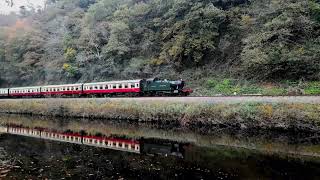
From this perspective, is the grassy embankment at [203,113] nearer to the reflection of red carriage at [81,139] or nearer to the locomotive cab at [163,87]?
the locomotive cab at [163,87]

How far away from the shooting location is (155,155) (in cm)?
1448

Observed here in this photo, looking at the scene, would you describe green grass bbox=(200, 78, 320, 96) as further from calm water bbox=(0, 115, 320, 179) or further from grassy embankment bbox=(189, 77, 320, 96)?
calm water bbox=(0, 115, 320, 179)

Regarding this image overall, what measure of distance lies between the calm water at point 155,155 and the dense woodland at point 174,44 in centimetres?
1009

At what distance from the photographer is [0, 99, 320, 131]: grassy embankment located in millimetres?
17109

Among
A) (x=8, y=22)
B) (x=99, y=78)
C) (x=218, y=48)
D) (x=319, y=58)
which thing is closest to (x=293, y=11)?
(x=319, y=58)

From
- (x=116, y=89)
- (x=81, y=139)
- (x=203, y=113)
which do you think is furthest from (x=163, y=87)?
(x=81, y=139)

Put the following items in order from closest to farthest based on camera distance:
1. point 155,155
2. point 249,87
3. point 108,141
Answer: point 155,155 < point 108,141 < point 249,87

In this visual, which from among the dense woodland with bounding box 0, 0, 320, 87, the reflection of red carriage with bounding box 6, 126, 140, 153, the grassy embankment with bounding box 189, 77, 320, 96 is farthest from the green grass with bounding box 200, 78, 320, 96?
the reflection of red carriage with bounding box 6, 126, 140, 153

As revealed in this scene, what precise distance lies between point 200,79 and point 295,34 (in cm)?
872

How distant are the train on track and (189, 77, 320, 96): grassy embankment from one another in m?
1.66

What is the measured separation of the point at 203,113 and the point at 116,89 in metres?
12.8

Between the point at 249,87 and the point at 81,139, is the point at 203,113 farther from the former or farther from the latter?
the point at 81,139

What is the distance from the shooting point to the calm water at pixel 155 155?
11.4 metres

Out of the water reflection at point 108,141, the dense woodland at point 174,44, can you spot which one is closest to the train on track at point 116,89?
the dense woodland at point 174,44
